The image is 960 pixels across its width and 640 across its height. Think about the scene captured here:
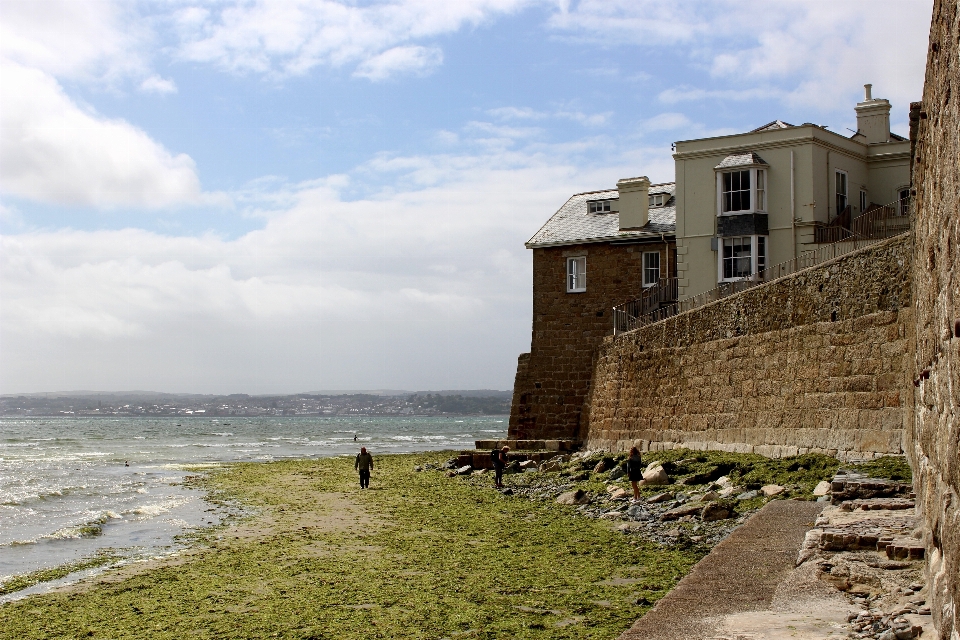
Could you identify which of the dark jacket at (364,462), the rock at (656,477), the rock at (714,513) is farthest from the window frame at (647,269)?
the rock at (714,513)

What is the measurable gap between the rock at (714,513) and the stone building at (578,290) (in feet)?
51.9

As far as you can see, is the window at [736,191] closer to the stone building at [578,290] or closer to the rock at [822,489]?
the stone building at [578,290]

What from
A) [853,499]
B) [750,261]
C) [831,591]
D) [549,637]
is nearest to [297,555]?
[549,637]

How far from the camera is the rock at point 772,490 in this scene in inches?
Result: 533

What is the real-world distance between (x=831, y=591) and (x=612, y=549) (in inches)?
255

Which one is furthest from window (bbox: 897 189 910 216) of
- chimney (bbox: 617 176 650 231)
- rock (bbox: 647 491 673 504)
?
rock (bbox: 647 491 673 504)

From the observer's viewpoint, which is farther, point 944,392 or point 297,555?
point 297,555

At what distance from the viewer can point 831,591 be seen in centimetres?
619

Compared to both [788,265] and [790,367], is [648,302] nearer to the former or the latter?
[788,265]

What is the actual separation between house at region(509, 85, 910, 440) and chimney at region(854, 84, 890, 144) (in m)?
0.03

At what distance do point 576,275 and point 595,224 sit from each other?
2059 mm

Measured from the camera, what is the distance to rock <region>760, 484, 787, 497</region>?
1355 cm

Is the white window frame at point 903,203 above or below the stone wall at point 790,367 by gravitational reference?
above

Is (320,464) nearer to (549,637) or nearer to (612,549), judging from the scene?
(612,549)
